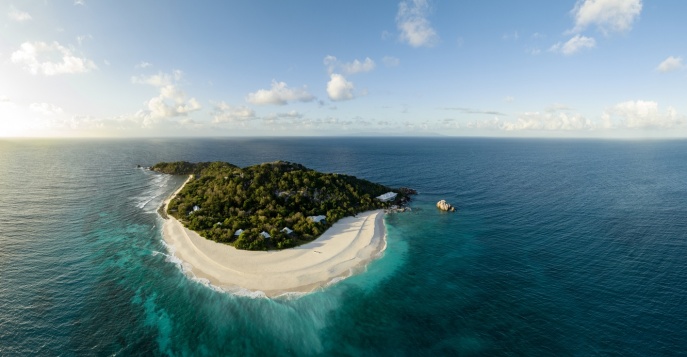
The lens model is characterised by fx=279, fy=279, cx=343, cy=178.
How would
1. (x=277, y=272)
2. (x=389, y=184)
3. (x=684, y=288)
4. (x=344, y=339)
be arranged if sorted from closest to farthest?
(x=344, y=339)
(x=684, y=288)
(x=277, y=272)
(x=389, y=184)

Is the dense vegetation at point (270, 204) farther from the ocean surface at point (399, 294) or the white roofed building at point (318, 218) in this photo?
the ocean surface at point (399, 294)

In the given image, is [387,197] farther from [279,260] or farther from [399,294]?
[399,294]

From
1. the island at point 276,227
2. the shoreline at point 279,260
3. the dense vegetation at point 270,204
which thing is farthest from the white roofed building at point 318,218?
the shoreline at point 279,260

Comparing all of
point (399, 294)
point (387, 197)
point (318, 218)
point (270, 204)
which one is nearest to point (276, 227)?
point (318, 218)

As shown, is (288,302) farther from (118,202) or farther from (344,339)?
(118,202)

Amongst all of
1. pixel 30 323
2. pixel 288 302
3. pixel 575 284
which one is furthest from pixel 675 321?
pixel 30 323
